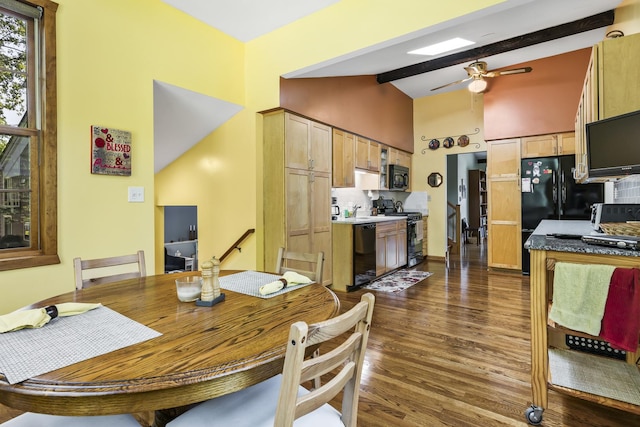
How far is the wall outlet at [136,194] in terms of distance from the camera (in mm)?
2736

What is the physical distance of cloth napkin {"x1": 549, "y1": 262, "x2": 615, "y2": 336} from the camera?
151cm

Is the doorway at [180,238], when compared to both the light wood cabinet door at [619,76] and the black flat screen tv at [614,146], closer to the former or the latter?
the black flat screen tv at [614,146]

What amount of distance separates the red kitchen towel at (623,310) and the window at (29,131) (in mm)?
3348

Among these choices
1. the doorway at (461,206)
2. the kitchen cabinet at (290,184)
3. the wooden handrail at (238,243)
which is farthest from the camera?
the doorway at (461,206)

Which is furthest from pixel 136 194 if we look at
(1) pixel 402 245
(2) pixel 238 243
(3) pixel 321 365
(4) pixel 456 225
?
(4) pixel 456 225

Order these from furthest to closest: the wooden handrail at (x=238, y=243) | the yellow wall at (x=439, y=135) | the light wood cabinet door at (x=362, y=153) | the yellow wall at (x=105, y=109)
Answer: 1. the yellow wall at (x=439, y=135)
2. the light wood cabinet door at (x=362, y=153)
3. the wooden handrail at (x=238, y=243)
4. the yellow wall at (x=105, y=109)

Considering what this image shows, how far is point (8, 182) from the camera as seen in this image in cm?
217

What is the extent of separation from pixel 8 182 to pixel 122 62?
1.27m

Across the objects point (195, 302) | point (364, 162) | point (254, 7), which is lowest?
point (195, 302)

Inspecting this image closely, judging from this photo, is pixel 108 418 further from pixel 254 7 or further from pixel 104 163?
pixel 254 7

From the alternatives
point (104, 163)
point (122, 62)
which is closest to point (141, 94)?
point (122, 62)

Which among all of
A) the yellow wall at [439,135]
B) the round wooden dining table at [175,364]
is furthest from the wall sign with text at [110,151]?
the yellow wall at [439,135]

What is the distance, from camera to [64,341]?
3.18 ft

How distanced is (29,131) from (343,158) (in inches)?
131
